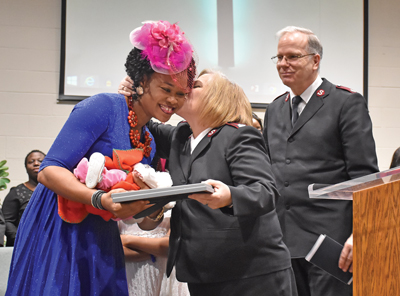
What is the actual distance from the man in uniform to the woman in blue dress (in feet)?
2.33

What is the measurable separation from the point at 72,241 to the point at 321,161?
1.11 meters

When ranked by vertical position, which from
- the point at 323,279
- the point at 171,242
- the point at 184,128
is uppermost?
the point at 184,128

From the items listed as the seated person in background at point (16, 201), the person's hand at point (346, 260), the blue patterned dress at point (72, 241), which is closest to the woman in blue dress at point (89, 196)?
the blue patterned dress at point (72, 241)

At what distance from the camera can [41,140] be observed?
4.71 metres

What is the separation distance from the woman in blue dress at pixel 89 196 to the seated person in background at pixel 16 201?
111 inches

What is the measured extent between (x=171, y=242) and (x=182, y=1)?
3.75 meters

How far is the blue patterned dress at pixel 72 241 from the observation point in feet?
4.64

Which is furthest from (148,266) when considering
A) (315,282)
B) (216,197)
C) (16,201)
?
(16,201)

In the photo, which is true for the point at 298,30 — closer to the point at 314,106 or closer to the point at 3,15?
the point at 314,106

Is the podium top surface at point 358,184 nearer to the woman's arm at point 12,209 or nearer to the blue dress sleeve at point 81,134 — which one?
the blue dress sleeve at point 81,134

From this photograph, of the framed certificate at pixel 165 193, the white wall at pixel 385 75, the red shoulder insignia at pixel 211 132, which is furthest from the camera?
the white wall at pixel 385 75

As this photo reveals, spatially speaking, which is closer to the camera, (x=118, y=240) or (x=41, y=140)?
(x=118, y=240)

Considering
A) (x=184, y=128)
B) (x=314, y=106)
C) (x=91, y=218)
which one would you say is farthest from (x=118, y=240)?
(x=314, y=106)

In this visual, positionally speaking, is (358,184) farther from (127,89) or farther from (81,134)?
(127,89)
